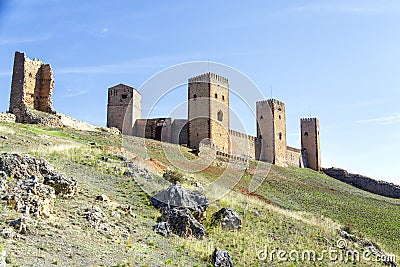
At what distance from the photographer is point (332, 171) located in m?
68.7

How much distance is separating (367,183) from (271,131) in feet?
49.0

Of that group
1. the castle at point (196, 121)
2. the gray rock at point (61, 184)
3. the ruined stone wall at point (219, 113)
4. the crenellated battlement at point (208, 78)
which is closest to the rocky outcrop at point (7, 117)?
the castle at point (196, 121)

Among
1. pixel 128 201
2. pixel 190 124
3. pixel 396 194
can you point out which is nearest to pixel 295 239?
pixel 128 201

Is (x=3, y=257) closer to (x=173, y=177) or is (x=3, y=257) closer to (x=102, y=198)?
(x=102, y=198)

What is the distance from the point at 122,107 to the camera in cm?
5269

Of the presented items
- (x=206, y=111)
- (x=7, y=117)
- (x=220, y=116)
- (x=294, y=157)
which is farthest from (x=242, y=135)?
(x=7, y=117)

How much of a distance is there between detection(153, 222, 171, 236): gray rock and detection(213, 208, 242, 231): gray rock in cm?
312

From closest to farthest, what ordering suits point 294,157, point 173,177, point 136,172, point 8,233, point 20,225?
point 8,233
point 20,225
point 136,172
point 173,177
point 294,157

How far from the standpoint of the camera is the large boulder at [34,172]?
15.5 m

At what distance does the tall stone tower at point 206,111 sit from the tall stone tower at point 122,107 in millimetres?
6879

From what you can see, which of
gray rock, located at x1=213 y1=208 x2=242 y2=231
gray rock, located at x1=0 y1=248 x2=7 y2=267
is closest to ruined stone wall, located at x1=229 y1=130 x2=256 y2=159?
gray rock, located at x1=213 y1=208 x2=242 y2=231

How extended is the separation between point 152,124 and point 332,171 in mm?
29871

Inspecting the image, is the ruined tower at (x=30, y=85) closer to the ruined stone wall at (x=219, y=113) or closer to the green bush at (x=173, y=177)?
the ruined stone wall at (x=219, y=113)

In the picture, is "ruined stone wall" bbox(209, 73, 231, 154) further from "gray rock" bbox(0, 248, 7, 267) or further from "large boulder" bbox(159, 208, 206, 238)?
"gray rock" bbox(0, 248, 7, 267)
